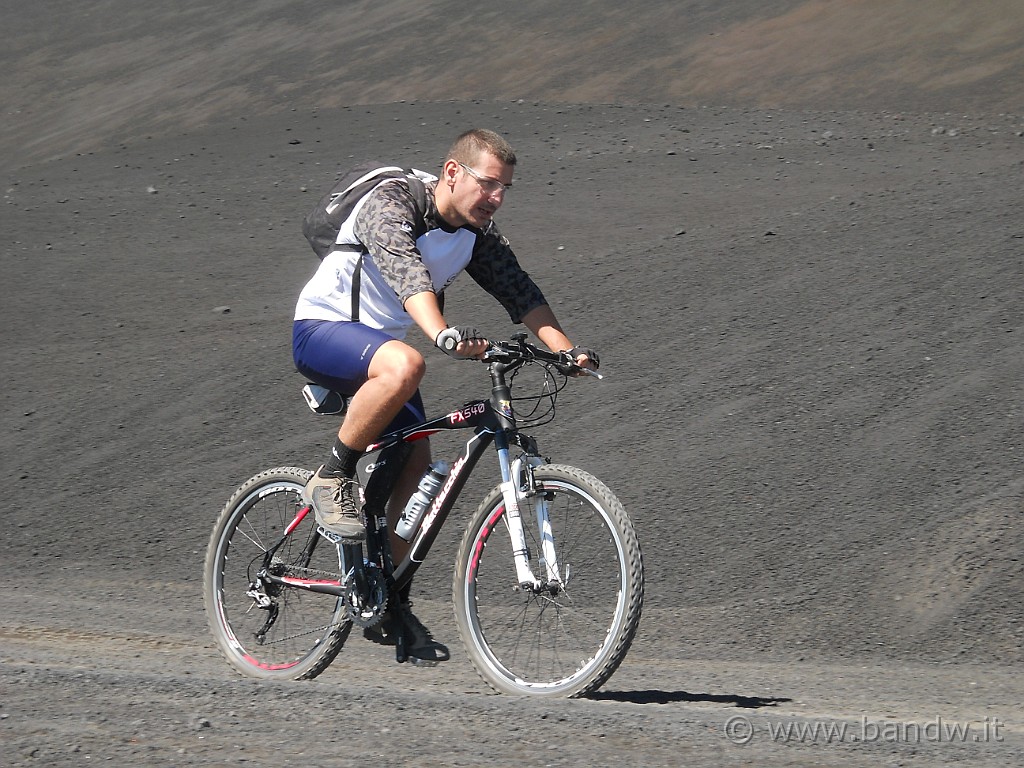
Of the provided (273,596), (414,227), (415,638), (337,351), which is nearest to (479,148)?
(414,227)

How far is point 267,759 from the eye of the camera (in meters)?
3.61

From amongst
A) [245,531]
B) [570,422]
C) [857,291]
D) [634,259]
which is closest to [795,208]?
[634,259]

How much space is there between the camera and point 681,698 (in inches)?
192

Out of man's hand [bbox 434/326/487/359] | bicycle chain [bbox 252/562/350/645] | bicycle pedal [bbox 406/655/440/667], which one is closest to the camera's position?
man's hand [bbox 434/326/487/359]

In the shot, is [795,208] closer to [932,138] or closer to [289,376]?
[932,138]

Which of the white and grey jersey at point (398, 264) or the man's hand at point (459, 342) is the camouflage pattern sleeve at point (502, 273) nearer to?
the white and grey jersey at point (398, 264)

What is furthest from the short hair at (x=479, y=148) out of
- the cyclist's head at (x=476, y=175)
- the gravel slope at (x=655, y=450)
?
the gravel slope at (x=655, y=450)

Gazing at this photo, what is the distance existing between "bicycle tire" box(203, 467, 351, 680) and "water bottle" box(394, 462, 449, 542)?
1.74ft

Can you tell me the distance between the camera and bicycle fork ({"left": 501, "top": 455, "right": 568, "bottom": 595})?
4.63 meters

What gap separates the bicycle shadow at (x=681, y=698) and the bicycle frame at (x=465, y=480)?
21.3 inches

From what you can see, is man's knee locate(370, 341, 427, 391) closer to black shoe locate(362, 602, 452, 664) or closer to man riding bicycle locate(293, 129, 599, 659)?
man riding bicycle locate(293, 129, 599, 659)

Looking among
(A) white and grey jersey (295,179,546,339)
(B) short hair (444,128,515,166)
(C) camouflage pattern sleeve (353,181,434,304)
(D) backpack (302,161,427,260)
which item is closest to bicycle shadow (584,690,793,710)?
(A) white and grey jersey (295,179,546,339)

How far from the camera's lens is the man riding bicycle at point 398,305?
15.1ft

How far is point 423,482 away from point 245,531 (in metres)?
1.06
